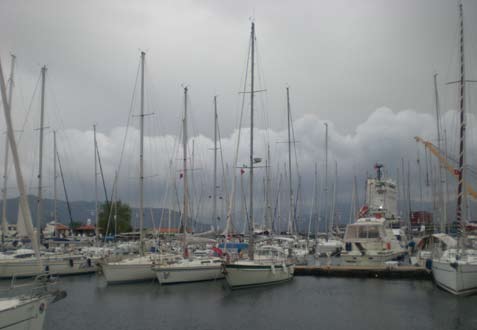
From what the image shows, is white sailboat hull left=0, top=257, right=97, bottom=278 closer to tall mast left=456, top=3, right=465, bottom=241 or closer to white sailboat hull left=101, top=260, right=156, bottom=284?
white sailboat hull left=101, top=260, right=156, bottom=284

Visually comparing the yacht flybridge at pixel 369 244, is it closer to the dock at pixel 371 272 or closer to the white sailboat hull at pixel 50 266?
the dock at pixel 371 272

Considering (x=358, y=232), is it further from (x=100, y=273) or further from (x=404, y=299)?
(x=100, y=273)

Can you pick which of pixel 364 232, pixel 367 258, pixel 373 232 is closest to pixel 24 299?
pixel 367 258

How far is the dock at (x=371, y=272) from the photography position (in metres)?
38.1

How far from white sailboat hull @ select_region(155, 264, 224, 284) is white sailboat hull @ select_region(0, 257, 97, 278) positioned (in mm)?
10065

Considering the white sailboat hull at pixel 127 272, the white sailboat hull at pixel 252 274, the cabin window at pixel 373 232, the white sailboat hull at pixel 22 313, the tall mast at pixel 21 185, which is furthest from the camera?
the cabin window at pixel 373 232

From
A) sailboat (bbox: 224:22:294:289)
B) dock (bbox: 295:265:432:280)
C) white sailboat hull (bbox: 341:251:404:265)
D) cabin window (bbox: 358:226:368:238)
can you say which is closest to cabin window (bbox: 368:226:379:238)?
cabin window (bbox: 358:226:368:238)

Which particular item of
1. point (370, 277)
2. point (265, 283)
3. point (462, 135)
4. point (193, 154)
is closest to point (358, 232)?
point (370, 277)

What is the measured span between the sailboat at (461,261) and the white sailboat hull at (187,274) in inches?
706

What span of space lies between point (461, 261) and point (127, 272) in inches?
1023

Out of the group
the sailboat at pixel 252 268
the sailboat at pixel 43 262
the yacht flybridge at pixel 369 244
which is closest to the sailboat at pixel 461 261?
the yacht flybridge at pixel 369 244

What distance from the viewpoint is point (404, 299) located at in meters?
30.0

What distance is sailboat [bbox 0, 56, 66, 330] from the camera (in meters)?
14.8

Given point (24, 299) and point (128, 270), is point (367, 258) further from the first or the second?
point (24, 299)
